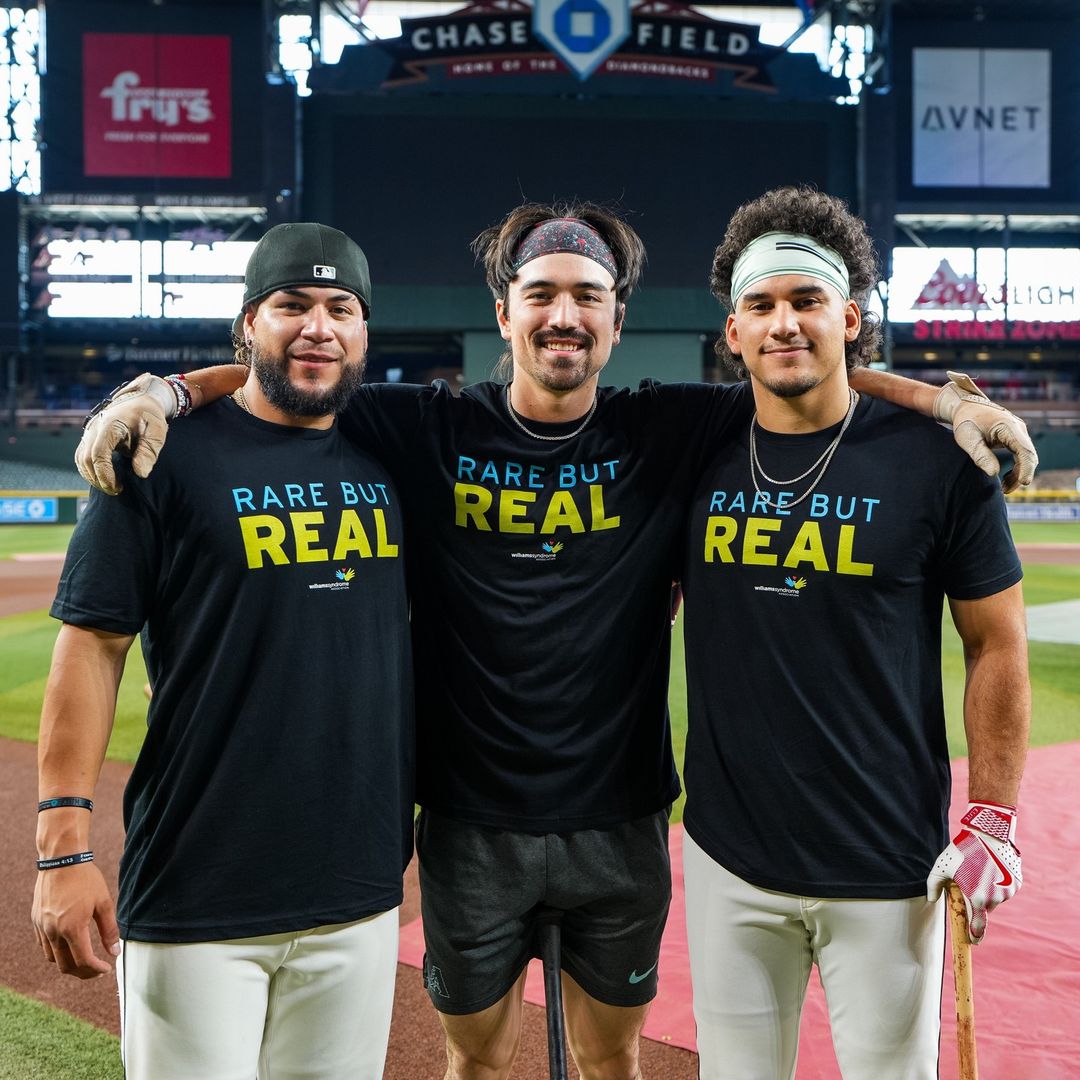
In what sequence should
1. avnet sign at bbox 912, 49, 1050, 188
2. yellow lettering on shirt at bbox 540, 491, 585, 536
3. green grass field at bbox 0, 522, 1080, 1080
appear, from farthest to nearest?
avnet sign at bbox 912, 49, 1050, 188
green grass field at bbox 0, 522, 1080, 1080
yellow lettering on shirt at bbox 540, 491, 585, 536

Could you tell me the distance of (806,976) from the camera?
259 centimetres

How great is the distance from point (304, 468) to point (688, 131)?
27.8 m

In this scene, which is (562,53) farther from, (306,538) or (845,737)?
(845,737)

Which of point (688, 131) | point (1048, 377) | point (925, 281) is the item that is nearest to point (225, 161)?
point (688, 131)

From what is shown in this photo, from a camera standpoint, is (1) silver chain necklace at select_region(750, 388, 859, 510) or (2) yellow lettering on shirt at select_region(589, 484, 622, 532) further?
(2) yellow lettering on shirt at select_region(589, 484, 622, 532)

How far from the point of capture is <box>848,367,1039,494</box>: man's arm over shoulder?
2453mm

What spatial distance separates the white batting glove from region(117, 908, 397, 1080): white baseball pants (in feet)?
4.53

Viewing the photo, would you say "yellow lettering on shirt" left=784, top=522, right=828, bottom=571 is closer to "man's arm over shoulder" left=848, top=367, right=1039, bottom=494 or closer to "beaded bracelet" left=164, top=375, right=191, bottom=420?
"man's arm over shoulder" left=848, top=367, right=1039, bottom=494

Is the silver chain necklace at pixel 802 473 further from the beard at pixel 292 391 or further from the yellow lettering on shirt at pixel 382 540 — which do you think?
the beard at pixel 292 391

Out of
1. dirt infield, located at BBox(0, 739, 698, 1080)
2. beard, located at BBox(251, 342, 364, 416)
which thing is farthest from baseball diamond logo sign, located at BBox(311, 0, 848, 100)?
beard, located at BBox(251, 342, 364, 416)

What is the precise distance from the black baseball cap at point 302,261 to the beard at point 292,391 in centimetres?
20

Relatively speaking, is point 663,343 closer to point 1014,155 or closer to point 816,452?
point 1014,155

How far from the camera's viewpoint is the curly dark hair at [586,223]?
314cm

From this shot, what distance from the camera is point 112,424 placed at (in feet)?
7.70
